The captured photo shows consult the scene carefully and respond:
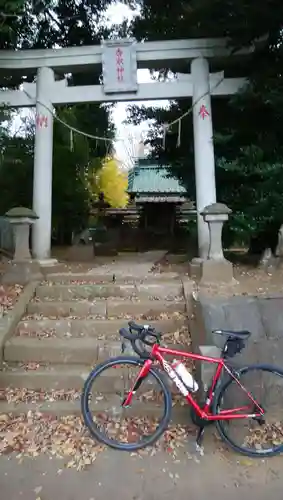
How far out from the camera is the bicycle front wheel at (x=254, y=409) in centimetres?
338

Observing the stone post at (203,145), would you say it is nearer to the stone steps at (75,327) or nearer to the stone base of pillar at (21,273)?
the stone steps at (75,327)

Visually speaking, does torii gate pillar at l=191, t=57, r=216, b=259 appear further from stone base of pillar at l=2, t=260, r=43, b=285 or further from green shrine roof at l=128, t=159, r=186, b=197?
green shrine roof at l=128, t=159, r=186, b=197

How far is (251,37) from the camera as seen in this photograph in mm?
7203

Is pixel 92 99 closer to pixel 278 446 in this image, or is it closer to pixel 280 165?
pixel 280 165

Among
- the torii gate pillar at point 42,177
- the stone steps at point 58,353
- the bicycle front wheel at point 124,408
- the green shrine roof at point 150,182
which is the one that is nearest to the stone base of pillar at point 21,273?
the torii gate pillar at point 42,177

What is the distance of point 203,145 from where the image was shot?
8086 mm

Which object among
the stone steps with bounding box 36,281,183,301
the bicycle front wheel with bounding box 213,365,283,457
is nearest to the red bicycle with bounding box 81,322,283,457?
the bicycle front wheel with bounding box 213,365,283,457

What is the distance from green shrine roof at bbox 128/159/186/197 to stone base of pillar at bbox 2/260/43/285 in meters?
12.4

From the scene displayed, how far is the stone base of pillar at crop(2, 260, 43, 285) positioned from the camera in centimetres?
667

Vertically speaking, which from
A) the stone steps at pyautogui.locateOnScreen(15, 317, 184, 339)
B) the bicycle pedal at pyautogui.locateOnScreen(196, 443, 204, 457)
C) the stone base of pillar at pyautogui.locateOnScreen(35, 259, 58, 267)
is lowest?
the bicycle pedal at pyautogui.locateOnScreen(196, 443, 204, 457)

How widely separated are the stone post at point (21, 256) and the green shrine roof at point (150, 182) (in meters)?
12.0

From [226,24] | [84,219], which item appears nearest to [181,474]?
[226,24]

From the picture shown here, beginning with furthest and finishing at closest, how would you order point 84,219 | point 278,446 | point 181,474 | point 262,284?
point 84,219 < point 262,284 < point 278,446 < point 181,474

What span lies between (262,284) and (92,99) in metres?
5.19
